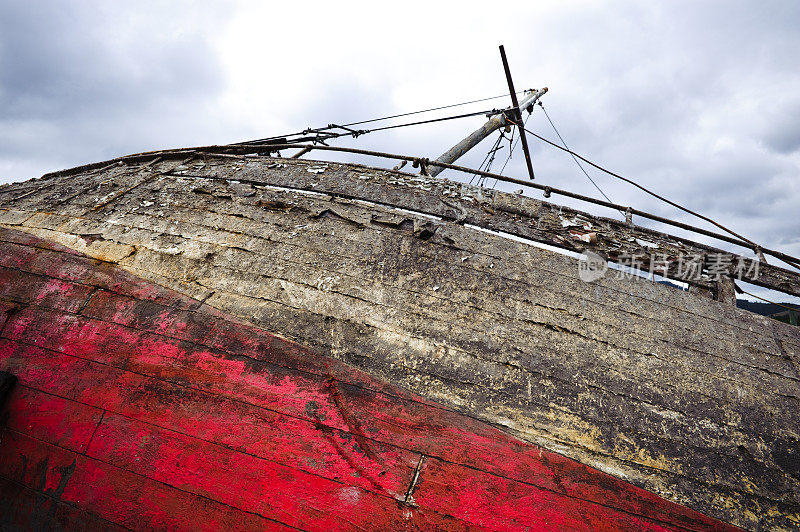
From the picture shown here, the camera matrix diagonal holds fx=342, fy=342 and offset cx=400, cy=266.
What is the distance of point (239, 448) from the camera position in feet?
7.61

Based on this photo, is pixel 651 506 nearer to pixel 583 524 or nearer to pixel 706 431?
pixel 583 524

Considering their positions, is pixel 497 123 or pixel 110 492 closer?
pixel 110 492

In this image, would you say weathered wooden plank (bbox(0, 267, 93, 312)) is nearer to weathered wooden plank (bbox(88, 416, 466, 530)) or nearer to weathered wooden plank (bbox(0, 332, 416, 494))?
weathered wooden plank (bbox(0, 332, 416, 494))

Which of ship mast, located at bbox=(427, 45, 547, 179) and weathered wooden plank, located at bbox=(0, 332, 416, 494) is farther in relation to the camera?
ship mast, located at bbox=(427, 45, 547, 179)

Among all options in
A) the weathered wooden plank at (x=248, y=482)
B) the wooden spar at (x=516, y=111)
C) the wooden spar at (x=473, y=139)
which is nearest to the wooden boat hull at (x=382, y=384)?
the weathered wooden plank at (x=248, y=482)

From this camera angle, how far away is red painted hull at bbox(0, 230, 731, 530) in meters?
2.07

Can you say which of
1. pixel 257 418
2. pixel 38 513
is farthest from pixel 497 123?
pixel 38 513

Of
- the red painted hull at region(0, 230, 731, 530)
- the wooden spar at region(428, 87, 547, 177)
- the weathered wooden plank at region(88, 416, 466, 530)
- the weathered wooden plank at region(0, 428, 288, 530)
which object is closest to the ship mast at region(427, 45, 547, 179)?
the wooden spar at region(428, 87, 547, 177)

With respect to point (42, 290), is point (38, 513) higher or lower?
lower

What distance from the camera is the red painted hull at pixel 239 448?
6.78 ft

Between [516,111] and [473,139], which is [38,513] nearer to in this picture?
[473,139]

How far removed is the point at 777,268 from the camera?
3234mm

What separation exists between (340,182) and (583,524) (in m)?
3.65

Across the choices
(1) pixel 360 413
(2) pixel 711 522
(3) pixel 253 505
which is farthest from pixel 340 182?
(2) pixel 711 522
